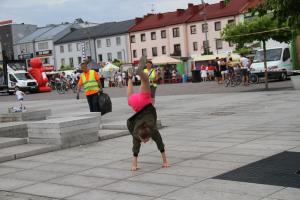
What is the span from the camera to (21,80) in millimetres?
45531

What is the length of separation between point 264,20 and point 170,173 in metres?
19.0

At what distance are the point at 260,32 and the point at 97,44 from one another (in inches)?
2689

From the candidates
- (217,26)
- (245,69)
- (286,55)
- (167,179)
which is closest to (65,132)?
(167,179)

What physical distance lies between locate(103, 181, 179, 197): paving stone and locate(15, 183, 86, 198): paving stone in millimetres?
418

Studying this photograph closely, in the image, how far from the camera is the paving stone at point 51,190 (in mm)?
6543

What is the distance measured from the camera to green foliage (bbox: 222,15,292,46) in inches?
920

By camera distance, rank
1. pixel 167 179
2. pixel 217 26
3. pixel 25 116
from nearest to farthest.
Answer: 1. pixel 167 179
2. pixel 25 116
3. pixel 217 26

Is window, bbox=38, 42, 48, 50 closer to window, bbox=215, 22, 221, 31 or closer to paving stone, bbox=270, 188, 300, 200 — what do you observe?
window, bbox=215, 22, 221, 31

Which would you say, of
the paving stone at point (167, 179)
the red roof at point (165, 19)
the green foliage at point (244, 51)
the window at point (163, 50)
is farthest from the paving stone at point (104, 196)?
the window at point (163, 50)

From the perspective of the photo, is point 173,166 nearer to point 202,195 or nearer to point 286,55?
point 202,195

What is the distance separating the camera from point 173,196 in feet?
19.8

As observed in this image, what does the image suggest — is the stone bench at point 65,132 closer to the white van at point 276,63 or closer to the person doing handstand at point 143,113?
the person doing handstand at point 143,113

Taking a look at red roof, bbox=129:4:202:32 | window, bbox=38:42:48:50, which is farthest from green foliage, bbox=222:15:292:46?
window, bbox=38:42:48:50

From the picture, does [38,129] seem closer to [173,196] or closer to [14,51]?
[173,196]
